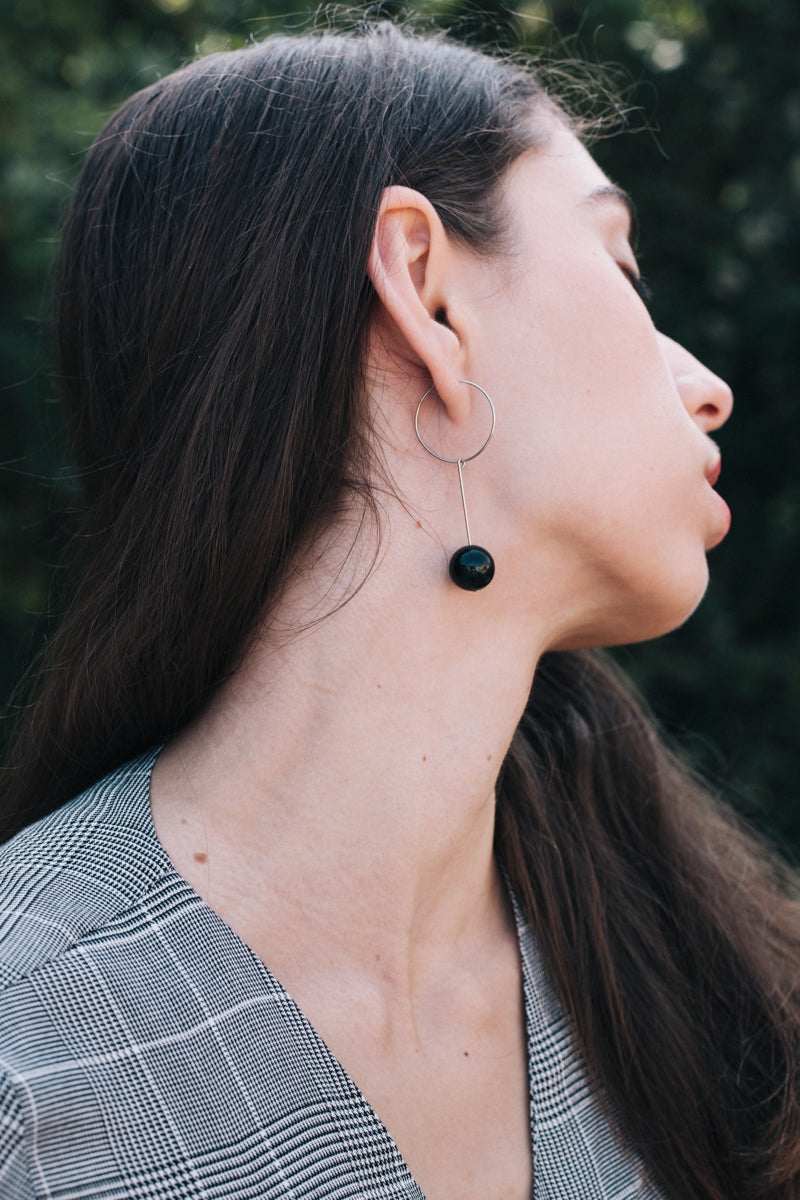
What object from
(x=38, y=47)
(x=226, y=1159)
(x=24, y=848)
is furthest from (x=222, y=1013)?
(x=38, y=47)

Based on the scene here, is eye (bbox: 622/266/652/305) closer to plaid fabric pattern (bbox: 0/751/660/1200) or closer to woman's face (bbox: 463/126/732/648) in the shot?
woman's face (bbox: 463/126/732/648)

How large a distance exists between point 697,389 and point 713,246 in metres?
1.78

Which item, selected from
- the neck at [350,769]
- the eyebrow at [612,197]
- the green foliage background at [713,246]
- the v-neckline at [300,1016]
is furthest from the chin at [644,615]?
the green foliage background at [713,246]

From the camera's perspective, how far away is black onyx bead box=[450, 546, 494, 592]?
1.51m

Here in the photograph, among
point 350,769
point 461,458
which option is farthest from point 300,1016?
point 461,458

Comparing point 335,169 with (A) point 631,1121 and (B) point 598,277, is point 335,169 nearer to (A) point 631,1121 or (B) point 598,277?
(B) point 598,277

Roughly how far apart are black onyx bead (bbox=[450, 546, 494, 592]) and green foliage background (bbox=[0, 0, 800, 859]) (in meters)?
1.77

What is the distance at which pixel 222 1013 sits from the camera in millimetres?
1337

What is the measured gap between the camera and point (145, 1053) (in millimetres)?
1269

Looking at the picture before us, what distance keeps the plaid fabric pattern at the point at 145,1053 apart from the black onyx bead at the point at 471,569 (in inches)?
22.2

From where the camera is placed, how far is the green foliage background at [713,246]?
3.18m

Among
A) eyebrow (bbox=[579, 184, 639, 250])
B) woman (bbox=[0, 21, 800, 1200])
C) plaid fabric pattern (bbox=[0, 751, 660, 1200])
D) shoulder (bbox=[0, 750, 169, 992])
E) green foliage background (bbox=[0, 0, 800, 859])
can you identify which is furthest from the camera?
green foliage background (bbox=[0, 0, 800, 859])

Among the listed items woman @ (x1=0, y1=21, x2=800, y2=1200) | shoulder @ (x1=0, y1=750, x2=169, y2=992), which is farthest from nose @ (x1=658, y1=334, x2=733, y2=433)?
shoulder @ (x1=0, y1=750, x2=169, y2=992)

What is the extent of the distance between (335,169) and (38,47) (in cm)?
294
